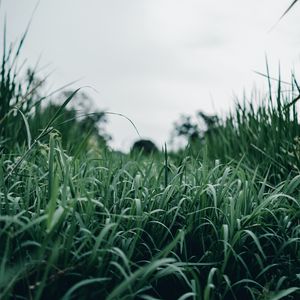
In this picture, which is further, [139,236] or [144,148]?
[144,148]

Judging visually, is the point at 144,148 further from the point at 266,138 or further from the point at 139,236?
the point at 139,236

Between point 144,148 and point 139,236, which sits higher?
point 144,148

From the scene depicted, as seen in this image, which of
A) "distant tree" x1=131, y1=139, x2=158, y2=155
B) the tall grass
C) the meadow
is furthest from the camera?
"distant tree" x1=131, y1=139, x2=158, y2=155

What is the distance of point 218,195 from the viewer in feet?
5.27

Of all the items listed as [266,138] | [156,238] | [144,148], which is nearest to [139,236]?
[156,238]

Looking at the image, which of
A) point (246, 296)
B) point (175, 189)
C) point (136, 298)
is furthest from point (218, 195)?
point (136, 298)

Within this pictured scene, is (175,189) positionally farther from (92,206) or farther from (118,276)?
(118,276)

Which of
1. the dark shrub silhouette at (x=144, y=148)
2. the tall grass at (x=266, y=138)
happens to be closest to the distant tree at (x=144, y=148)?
the dark shrub silhouette at (x=144, y=148)

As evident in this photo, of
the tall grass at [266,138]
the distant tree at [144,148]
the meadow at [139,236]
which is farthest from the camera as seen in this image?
the distant tree at [144,148]

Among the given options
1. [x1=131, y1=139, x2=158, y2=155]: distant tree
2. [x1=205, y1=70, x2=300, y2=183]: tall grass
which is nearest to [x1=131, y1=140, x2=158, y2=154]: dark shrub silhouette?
[x1=131, y1=139, x2=158, y2=155]: distant tree

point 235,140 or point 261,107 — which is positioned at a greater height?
point 261,107

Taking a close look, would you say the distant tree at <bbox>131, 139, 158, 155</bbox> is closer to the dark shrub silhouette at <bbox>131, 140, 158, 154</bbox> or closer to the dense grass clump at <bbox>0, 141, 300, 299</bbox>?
the dark shrub silhouette at <bbox>131, 140, 158, 154</bbox>

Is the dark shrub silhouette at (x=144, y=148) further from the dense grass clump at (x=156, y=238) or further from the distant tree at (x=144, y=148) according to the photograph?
the dense grass clump at (x=156, y=238)

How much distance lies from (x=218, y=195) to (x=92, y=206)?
0.56 metres
